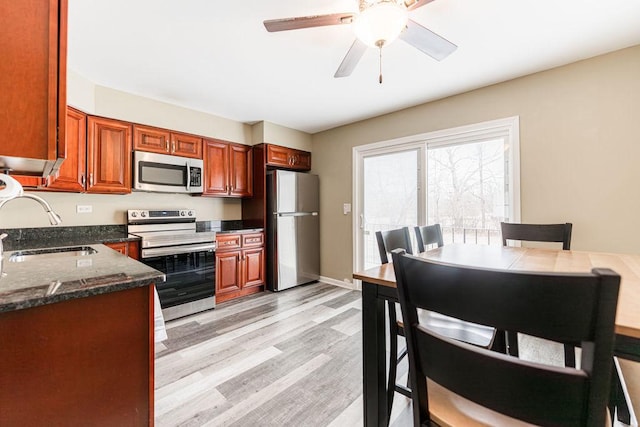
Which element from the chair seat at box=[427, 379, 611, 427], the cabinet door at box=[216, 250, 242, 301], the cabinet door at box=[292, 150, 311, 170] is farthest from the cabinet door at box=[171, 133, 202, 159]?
the chair seat at box=[427, 379, 611, 427]

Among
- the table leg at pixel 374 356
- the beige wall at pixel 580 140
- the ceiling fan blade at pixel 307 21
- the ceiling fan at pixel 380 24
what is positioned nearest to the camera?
the table leg at pixel 374 356

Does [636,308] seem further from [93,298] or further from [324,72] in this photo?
[324,72]

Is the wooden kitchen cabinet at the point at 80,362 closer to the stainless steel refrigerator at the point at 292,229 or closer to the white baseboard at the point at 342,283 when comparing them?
the stainless steel refrigerator at the point at 292,229

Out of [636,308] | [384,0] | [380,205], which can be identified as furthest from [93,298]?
[380,205]

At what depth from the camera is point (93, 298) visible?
0.95 m

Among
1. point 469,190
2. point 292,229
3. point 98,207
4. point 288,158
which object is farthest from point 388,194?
point 98,207

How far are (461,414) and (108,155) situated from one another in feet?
11.5

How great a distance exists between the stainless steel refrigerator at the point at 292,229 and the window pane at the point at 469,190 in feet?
5.75

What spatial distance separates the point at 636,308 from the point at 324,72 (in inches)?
101

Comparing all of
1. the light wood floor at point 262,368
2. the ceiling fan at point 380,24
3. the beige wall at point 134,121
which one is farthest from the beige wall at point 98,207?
the ceiling fan at point 380,24

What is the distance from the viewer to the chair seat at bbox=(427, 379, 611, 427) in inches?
30.4

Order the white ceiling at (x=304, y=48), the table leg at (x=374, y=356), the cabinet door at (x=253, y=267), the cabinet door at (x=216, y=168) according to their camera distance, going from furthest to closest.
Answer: the cabinet door at (x=253, y=267) → the cabinet door at (x=216, y=168) → the white ceiling at (x=304, y=48) → the table leg at (x=374, y=356)

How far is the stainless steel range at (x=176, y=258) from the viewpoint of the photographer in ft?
9.23

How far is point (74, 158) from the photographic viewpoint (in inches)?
103
